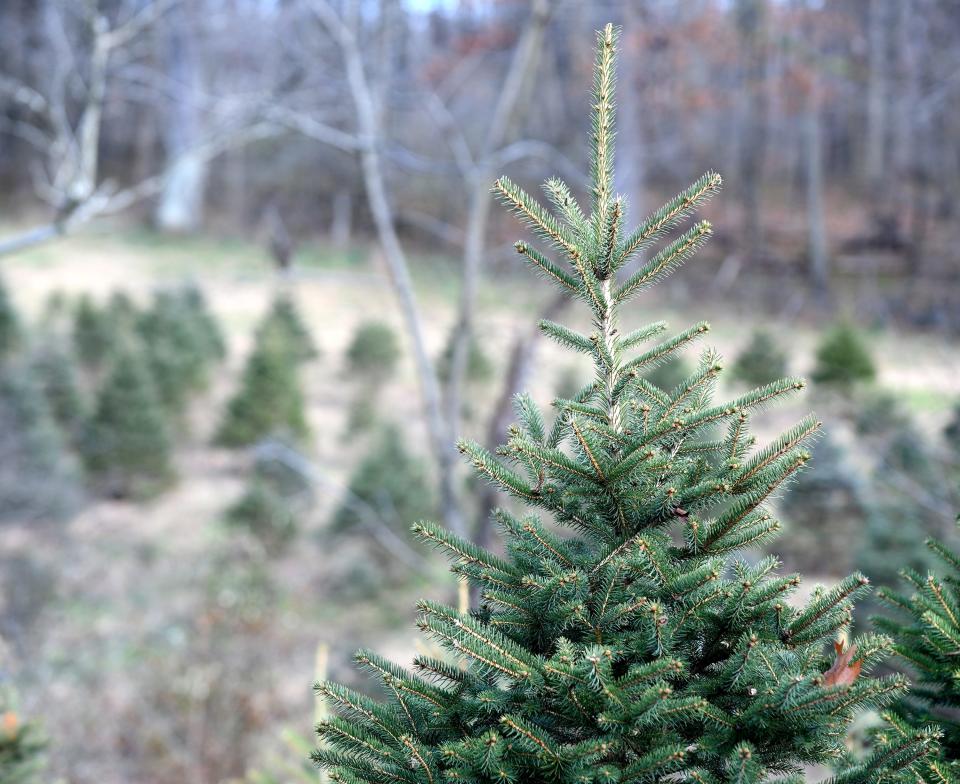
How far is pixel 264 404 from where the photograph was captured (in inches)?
583

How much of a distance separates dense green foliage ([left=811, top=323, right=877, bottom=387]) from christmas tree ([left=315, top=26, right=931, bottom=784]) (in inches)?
531

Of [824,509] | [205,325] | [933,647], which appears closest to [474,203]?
[824,509]

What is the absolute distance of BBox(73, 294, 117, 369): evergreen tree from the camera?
1691 centimetres

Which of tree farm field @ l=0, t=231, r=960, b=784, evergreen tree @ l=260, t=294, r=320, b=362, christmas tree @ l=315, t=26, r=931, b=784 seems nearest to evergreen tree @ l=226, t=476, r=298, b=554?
tree farm field @ l=0, t=231, r=960, b=784

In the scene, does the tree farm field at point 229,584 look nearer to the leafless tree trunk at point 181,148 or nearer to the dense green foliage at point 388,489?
the dense green foliage at point 388,489

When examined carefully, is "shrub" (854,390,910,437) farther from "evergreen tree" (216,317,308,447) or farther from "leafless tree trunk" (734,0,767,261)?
"leafless tree trunk" (734,0,767,261)

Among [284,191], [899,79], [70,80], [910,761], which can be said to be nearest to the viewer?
[910,761]

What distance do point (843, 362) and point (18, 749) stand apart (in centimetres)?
1392

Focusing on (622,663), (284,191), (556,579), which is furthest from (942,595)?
(284,191)

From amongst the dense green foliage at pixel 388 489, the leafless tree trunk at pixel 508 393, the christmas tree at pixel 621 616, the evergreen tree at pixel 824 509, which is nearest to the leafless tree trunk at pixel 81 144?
the leafless tree trunk at pixel 508 393

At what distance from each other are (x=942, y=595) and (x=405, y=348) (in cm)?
1930

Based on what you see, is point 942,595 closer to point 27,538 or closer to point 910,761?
point 910,761

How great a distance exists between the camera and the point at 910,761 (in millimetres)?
1866

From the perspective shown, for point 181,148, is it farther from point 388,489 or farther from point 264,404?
point 388,489
